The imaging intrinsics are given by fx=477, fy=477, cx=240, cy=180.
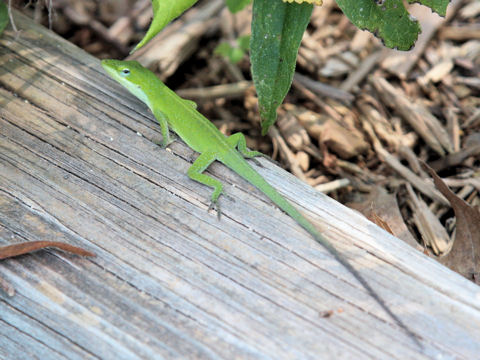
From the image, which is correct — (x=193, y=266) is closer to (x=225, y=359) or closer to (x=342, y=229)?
(x=225, y=359)

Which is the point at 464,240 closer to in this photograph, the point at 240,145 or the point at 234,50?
the point at 240,145

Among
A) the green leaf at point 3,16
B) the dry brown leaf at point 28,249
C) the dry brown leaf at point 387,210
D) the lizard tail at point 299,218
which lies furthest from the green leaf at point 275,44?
the green leaf at point 3,16

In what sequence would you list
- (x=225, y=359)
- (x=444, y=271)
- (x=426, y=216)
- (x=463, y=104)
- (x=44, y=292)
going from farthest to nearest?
1. (x=463, y=104)
2. (x=426, y=216)
3. (x=444, y=271)
4. (x=44, y=292)
5. (x=225, y=359)

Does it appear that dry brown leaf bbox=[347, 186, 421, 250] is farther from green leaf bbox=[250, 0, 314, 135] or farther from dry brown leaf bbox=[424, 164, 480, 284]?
green leaf bbox=[250, 0, 314, 135]

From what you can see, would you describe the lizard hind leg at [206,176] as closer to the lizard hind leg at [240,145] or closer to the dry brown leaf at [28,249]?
the lizard hind leg at [240,145]

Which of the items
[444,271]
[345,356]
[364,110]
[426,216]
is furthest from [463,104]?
[345,356]

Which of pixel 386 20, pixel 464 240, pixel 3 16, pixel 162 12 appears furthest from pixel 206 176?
pixel 3 16

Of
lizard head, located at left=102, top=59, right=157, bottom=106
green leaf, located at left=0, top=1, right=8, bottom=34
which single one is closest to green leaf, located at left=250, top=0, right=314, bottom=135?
lizard head, located at left=102, top=59, right=157, bottom=106
